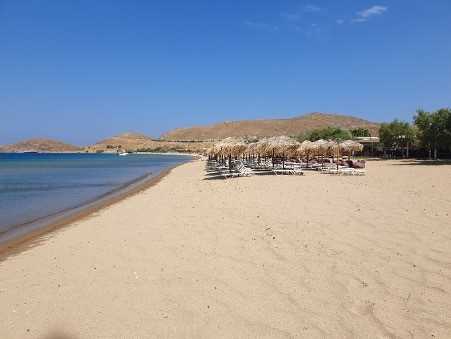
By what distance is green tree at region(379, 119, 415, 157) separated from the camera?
3851 cm

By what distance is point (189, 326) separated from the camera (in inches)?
144

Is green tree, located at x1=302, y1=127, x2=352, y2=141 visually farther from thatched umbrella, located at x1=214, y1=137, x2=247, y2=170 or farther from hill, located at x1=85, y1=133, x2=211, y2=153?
hill, located at x1=85, y1=133, x2=211, y2=153

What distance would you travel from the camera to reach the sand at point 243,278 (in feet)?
→ 12.0

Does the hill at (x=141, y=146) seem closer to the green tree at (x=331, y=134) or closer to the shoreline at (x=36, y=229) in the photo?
the green tree at (x=331, y=134)

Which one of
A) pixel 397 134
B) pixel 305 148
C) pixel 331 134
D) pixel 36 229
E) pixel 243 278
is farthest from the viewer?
pixel 331 134

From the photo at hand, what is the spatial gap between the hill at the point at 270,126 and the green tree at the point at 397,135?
108539 millimetres

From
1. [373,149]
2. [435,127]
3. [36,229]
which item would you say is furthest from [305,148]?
[373,149]

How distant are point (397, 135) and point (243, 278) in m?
39.6

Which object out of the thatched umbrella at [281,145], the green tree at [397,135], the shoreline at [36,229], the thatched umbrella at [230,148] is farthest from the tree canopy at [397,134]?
the shoreline at [36,229]

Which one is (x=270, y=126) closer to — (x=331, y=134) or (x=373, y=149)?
(x=331, y=134)

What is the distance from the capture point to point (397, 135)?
3956cm

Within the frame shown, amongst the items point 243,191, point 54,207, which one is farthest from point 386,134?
point 54,207

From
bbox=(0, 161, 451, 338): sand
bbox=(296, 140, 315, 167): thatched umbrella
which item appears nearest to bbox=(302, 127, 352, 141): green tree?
bbox=(296, 140, 315, 167): thatched umbrella

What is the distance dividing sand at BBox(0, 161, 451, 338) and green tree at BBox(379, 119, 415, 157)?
109 feet
